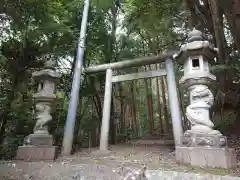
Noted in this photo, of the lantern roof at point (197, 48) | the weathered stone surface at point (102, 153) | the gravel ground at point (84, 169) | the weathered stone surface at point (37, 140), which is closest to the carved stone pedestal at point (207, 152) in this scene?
the gravel ground at point (84, 169)

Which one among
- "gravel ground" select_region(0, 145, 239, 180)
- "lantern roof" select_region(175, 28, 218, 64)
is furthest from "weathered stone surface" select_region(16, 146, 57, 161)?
"lantern roof" select_region(175, 28, 218, 64)

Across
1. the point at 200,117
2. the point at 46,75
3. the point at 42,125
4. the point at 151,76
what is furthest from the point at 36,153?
the point at 200,117

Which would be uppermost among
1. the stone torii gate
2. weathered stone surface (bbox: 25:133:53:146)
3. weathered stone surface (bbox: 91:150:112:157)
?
the stone torii gate

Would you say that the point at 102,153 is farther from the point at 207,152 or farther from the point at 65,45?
the point at 65,45

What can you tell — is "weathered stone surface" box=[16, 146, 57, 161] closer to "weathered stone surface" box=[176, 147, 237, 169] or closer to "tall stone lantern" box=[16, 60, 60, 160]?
"tall stone lantern" box=[16, 60, 60, 160]

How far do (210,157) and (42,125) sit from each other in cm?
328

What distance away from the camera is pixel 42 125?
16.4 ft

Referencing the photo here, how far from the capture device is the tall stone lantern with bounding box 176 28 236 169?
3416 mm

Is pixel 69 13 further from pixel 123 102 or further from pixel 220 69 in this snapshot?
pixel 220 69

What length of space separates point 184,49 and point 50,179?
309 centimetres

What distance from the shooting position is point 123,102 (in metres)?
9.21

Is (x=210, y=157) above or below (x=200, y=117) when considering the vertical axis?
below

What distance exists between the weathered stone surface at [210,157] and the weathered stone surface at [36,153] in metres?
2.61

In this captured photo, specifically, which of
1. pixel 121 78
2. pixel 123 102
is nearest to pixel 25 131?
pixel 121 78
